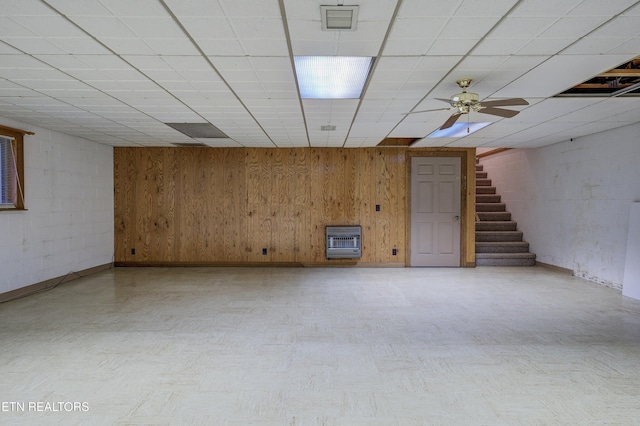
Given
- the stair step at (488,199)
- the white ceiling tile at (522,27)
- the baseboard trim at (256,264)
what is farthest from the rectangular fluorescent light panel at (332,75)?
the stair step at (488,199)

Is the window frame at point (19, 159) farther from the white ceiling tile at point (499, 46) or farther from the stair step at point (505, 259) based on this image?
the stair step at point (505, 259)

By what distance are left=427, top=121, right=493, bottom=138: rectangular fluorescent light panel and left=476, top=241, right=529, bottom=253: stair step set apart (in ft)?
8.23

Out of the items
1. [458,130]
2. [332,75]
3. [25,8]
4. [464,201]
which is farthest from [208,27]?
[464,201]

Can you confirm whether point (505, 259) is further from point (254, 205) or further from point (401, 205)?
point (254, 205)

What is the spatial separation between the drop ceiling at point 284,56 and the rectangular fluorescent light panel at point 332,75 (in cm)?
9

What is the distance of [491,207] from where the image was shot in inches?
311

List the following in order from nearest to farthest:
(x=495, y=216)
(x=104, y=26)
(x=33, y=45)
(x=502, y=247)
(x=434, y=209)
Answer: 1. (x=104, y=26)
2. (x=33, y=45)
3. (x=434, y=209)
4. (x=502, y=247)
5. (x=495, y=216)

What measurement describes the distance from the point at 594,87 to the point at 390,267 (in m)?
4.21

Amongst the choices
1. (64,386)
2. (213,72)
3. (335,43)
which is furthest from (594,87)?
(64,386)

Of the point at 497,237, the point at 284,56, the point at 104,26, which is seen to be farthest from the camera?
the point at 497,237

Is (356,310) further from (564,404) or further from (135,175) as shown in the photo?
(135,175)

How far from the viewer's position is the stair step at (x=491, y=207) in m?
7.86

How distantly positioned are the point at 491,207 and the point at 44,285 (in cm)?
839

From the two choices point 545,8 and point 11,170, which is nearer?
point 545,8
